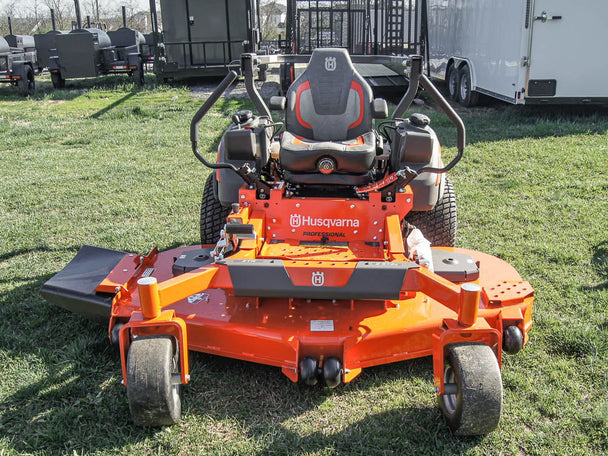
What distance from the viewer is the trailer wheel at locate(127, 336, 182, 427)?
103 inches

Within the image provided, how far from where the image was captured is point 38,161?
25.9ft

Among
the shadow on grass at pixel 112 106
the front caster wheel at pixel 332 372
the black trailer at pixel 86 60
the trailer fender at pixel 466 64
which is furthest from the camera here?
the black trailer at pixel 86 60

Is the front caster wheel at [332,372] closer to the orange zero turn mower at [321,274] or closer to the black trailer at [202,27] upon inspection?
the orange zero turn mower at [321,274]

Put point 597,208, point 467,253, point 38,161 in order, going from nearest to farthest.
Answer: point 467,253, point 597,208, point 38,161

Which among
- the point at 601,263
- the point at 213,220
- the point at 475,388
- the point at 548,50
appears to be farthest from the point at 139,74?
the point at 475,388

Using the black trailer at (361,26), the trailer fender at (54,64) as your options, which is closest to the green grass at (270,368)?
the black trailer at (361,26)

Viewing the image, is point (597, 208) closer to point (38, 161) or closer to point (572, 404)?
point (572, 404)

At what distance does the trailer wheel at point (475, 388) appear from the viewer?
8.34 feet

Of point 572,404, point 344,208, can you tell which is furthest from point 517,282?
point 344,208

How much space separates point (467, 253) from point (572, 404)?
127 centimetres

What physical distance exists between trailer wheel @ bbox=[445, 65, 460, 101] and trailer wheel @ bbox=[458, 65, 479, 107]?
0.15 meters

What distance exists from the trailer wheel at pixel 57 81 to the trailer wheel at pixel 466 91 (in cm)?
1003

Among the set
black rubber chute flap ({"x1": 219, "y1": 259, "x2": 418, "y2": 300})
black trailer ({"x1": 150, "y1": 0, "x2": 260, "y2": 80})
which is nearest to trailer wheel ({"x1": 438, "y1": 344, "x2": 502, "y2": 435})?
black rubber chute flap ({"x1": 219, "y1": 259, "x2": 418, "y2": 300})

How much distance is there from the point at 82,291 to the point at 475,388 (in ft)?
7.60
